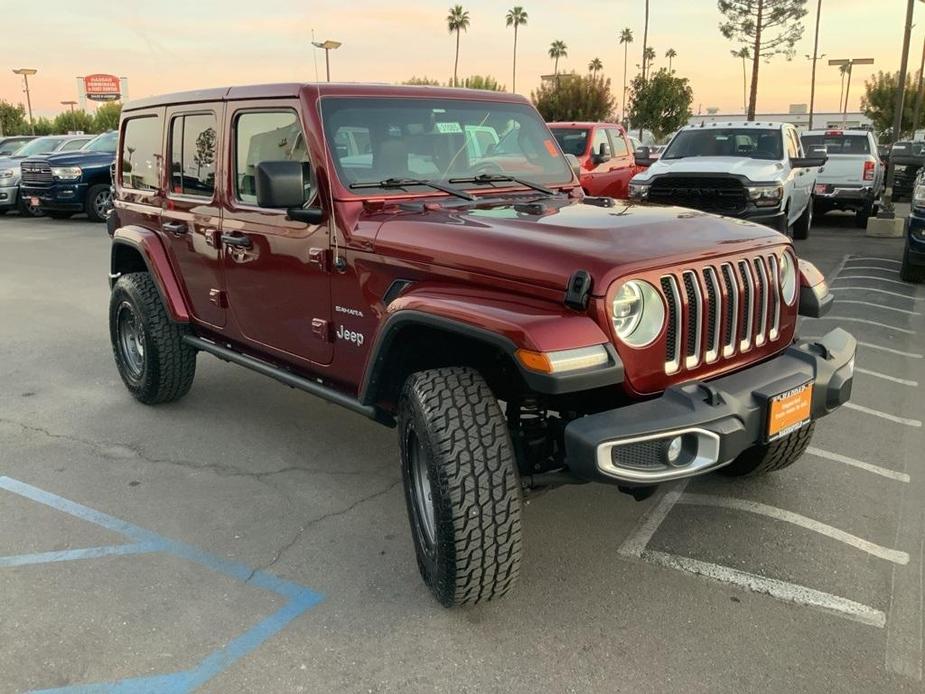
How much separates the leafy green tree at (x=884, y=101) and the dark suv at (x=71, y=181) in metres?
44.3

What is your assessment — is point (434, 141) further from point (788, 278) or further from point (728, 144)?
point (728, 144)

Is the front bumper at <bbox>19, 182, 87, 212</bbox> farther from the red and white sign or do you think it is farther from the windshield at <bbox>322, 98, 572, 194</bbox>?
the red and white sign

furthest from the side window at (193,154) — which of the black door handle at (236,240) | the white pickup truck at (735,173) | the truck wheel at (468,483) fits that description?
the white pickup truck at (735,173)

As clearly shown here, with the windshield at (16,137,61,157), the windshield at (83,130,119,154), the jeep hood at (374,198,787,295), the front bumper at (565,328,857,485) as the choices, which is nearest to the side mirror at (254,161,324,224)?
the jeep hood at (374,198,787,295)

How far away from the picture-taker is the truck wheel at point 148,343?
15.7 feet

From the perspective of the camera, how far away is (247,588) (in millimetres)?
3111

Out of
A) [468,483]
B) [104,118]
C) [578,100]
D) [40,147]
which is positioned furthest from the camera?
[104,118]

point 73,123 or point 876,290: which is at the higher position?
point 73,123

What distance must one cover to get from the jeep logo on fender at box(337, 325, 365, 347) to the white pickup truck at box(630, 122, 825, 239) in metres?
7.17

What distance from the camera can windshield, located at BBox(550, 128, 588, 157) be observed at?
41.1ft

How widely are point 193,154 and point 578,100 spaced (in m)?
43.1

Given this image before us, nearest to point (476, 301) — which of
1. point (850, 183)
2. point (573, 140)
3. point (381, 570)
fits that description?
point (381, 570)

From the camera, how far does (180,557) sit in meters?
3.34

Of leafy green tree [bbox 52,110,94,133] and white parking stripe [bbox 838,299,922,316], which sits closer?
white parking stripe [bbox 838,299,922,316]
